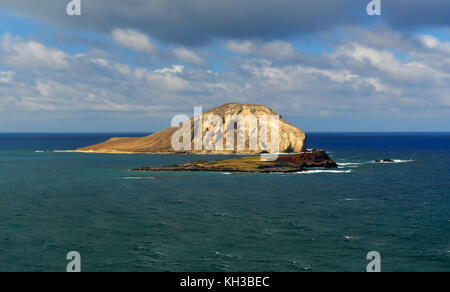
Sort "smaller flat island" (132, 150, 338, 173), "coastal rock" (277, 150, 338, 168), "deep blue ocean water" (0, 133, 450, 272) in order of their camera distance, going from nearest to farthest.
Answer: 1. "deep blue ocean water" (0, 133, 450, 272)
2. "smaller flat island" (132, 150, 338, 173)
3. "coastal rock" (277, 150, 338, 168)

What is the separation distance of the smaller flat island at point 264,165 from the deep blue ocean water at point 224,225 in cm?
2754

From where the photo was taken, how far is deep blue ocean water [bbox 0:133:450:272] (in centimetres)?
3916

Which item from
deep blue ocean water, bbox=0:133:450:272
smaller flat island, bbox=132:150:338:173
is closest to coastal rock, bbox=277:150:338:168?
smaller flat island, bbox=132:150:338:173

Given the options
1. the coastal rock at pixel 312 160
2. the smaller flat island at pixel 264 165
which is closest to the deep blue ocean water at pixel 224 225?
the smaller flat island at pixel 264 165

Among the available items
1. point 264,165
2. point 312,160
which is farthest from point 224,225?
point 312,160

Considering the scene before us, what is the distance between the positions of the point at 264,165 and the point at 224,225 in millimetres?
79356

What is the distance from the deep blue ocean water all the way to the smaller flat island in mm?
27535

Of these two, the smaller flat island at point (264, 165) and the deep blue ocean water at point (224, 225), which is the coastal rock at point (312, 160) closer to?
the smaller flat island at point (264, 165)

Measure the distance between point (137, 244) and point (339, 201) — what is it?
39.7m

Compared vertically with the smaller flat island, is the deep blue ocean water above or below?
below

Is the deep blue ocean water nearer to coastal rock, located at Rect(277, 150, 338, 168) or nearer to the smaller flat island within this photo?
the smaller flat island
